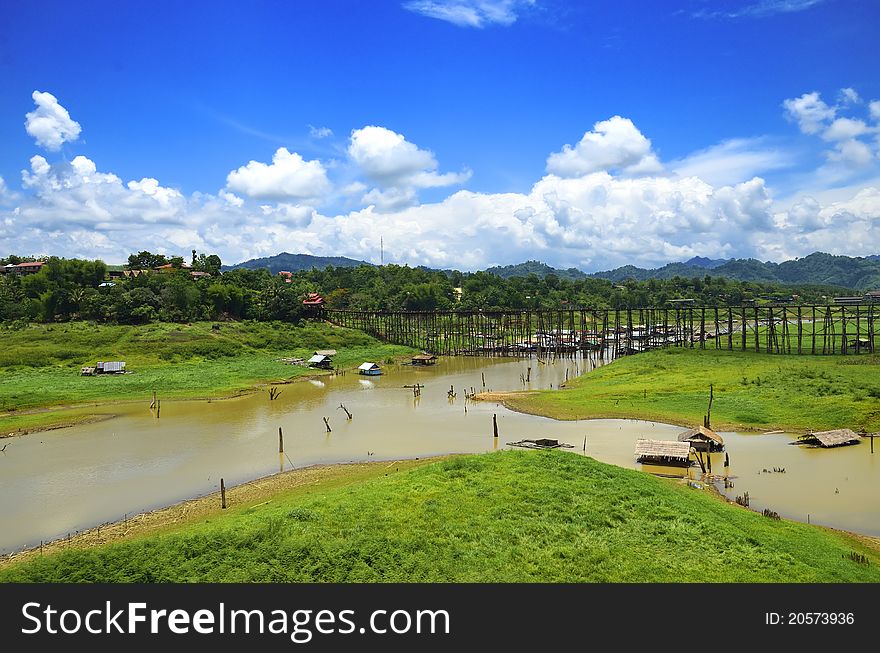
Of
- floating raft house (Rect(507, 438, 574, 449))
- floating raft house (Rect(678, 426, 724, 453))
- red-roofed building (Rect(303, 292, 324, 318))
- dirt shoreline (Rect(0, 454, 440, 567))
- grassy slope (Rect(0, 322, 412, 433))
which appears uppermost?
red-roofed building (Rect(303, 292, 324, 318))

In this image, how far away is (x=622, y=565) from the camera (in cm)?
1741

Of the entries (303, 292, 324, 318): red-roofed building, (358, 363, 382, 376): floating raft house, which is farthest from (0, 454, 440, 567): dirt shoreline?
(303, 292, 324, 318): red-roofed building

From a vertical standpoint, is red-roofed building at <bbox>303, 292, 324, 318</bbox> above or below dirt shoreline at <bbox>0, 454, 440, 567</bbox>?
above

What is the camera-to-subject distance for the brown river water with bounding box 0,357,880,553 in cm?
2569

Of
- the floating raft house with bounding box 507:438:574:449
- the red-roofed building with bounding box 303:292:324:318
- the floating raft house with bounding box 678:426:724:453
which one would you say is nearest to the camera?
the floating raft house with bounding box 678:426:724:453

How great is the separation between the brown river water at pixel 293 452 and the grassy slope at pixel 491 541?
5.44 meters

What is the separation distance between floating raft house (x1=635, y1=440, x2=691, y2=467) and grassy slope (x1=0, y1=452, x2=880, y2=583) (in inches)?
189

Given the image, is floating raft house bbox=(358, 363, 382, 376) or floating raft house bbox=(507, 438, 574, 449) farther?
floating raft house bbox=(358, 363, 382, 376)
